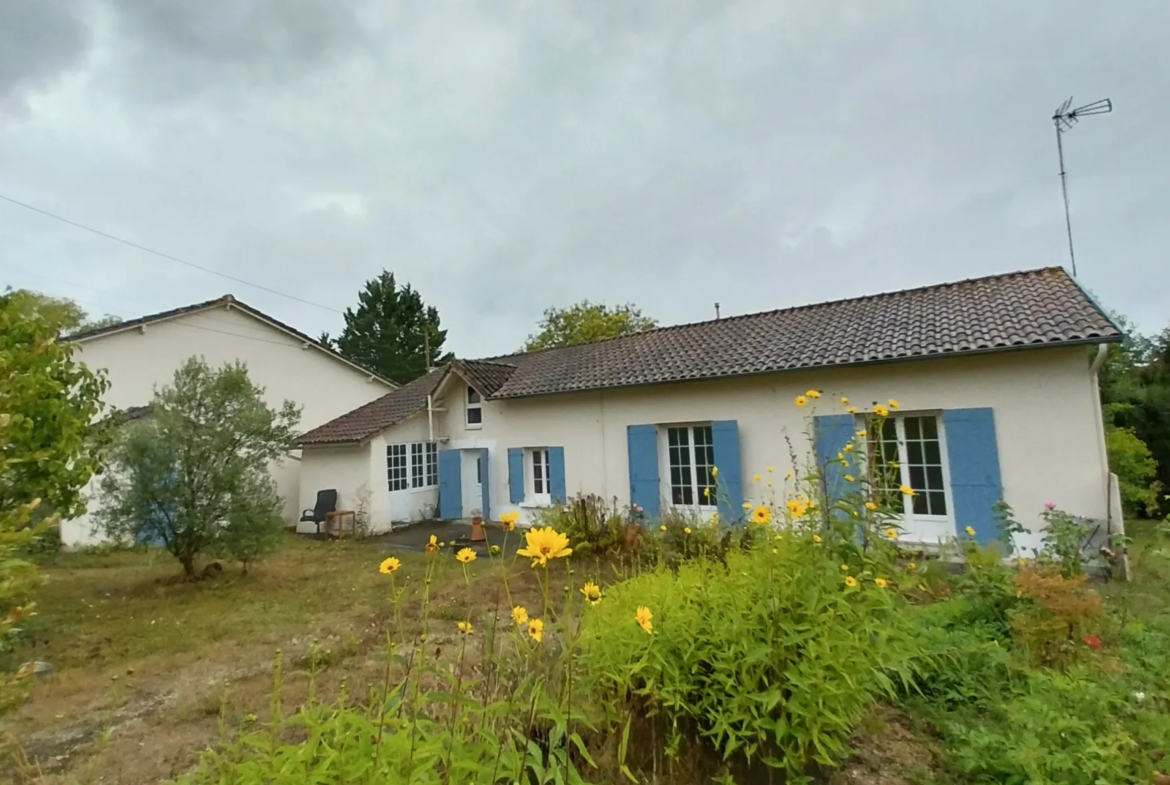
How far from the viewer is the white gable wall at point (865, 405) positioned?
7.49m

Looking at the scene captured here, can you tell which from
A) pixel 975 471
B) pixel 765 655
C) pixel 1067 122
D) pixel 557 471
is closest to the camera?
pixel 765 655

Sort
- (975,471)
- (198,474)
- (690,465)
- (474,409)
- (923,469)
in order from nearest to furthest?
(975,471)
(198,474)
(923,469)
(690,465)
(474,409)

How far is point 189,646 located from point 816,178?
13826 millimetres

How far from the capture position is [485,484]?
554 inches

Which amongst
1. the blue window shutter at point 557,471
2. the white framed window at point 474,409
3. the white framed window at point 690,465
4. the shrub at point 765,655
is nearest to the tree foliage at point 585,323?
the white framed window at point 474,409

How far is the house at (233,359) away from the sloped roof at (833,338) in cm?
351

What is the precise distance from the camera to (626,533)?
26.7ft

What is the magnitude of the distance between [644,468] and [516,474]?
12.5ft

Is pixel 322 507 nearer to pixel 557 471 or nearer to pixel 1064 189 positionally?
pixel 557 471

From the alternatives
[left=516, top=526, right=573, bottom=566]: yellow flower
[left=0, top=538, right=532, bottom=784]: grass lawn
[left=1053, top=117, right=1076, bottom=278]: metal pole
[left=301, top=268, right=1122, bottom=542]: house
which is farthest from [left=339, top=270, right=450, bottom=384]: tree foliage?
[left=516, top=526, right=573, bottom=566]: yellow flower

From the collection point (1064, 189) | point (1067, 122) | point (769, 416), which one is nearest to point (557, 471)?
point (769, 416)

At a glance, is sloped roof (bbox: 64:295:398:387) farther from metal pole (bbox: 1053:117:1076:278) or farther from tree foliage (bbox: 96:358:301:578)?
metal pole (bbox: 1053:117:1076:278)

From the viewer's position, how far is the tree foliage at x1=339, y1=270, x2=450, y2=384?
36938 mm

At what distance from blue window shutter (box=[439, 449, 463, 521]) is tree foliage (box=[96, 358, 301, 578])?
6.21m
